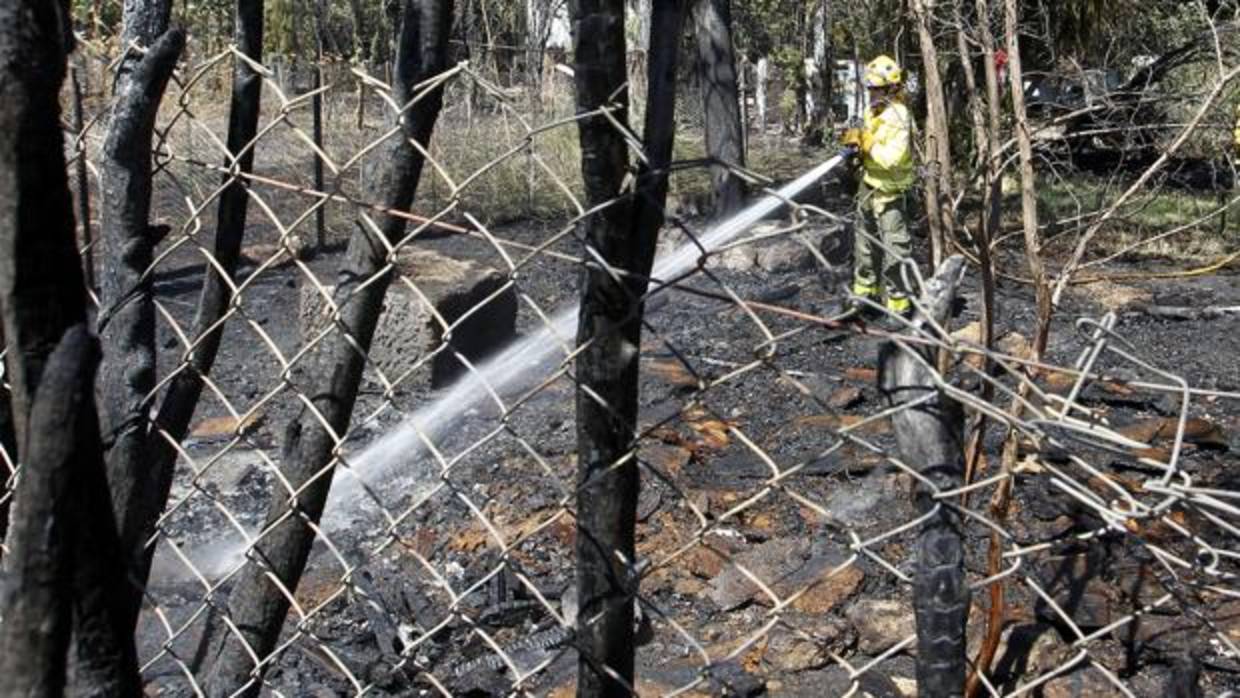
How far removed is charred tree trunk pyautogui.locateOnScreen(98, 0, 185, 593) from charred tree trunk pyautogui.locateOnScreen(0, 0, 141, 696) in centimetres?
87

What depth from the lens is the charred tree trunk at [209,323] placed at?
2256 millimetres

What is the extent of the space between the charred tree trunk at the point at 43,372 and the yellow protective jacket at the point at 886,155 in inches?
328

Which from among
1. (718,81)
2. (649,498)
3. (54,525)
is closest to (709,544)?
(54,525)

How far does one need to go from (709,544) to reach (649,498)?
8.97 feet

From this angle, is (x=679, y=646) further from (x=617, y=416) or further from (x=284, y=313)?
(x=284, y=313)

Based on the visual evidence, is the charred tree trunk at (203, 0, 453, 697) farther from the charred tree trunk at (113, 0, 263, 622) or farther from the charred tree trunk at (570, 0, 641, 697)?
the charred tree trunk at (570, 0, 641, 697)

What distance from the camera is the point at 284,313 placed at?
9039 millimetres

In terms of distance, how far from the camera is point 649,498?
5914 mm

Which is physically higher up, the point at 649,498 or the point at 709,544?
the point at 709,544

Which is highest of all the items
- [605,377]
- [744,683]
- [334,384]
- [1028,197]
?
[605,377]

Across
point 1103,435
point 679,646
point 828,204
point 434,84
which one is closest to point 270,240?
point 828,204

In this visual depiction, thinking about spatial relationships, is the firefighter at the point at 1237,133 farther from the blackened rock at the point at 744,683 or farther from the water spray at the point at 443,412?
the blackened rock at the point at 744,683

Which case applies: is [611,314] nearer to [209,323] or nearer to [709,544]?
[209,323]

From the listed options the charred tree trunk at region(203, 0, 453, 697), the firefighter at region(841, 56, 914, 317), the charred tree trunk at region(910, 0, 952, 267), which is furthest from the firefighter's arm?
the charred tree trunk at region(203, 0, 453, 697)
